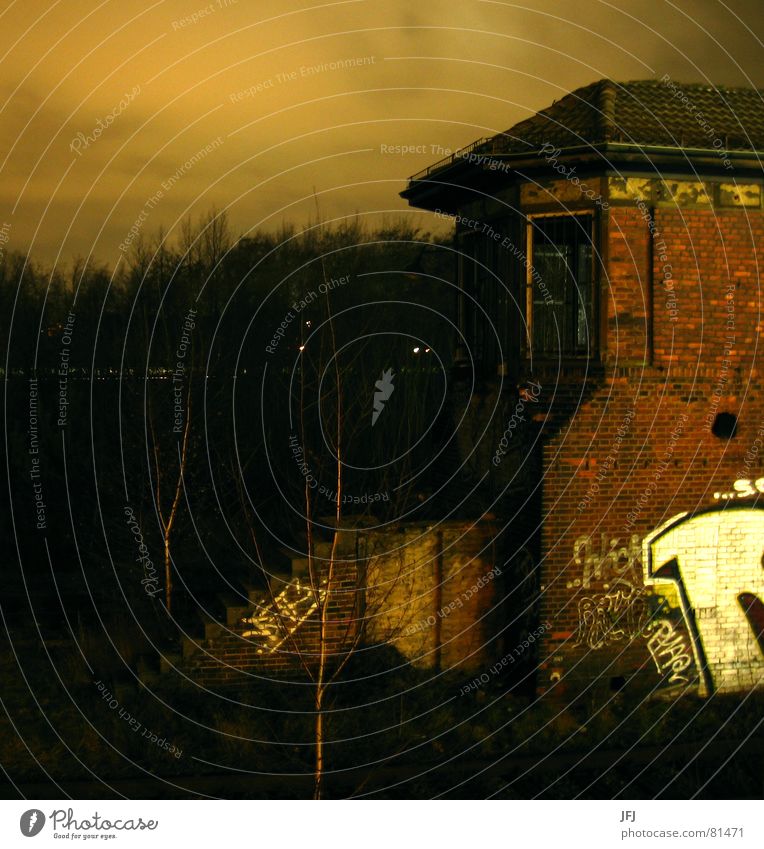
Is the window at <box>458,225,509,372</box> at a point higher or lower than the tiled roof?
lower

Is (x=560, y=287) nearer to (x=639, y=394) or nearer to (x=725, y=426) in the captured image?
(x=639, y=394)

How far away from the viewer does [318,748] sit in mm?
8023

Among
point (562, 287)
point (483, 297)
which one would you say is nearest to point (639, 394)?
point (562, 287)

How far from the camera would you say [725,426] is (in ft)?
36.7

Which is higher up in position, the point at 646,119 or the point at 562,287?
the point at 646,119

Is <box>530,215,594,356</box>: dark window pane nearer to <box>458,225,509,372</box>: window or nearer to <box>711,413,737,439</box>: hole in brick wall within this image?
<box>458,225,509,372</box>: window

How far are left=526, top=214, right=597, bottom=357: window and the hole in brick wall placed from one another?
71.5 inches

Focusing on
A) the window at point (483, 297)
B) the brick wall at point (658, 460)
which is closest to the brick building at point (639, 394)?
the brick wall at point (658, 460)

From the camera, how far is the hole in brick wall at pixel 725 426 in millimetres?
11148

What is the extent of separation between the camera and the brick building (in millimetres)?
10828

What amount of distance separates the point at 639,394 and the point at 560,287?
173 centimetres

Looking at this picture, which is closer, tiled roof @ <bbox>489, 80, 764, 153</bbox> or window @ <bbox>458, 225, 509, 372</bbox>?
tiled roof @ <bbox>489, 80, 764, 153</bbox>

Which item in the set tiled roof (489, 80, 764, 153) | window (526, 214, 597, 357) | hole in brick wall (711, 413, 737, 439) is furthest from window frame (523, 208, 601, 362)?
hole in brick wall (711, 413, 737, 439)

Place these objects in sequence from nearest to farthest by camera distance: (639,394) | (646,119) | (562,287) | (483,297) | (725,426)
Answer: (639,394) < (646,119) < (725,426) < (562,287) < (483,297)
